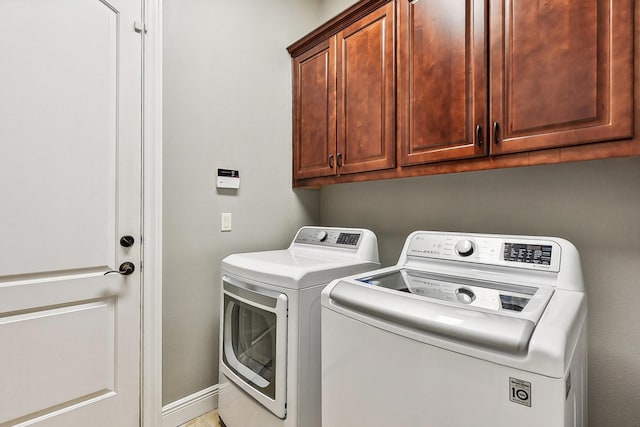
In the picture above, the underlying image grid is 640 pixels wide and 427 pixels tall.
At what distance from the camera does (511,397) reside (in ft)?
2.37

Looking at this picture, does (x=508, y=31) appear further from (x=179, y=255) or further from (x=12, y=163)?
(x=12, y=163)

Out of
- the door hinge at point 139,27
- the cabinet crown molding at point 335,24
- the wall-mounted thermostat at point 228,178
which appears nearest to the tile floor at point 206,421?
the wall-mounted thermostat at point 228,178

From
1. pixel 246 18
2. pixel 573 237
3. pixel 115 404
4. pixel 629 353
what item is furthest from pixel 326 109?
pixel 115 404

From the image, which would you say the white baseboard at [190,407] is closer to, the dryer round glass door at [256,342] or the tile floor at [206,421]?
the tile floor at [206,421]

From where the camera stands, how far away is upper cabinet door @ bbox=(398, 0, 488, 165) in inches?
52.0

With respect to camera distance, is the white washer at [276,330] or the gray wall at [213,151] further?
the gray wall at [213,151]

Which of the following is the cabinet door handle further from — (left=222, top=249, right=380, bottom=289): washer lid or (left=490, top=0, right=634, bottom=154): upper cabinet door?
(left=222, top=249, right=380, bottom=289): washer lid

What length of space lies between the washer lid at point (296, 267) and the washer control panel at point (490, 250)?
0.34 metres

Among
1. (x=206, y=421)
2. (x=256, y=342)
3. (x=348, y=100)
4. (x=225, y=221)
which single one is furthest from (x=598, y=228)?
(x=206, y=421)

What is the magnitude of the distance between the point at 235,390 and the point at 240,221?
988mm

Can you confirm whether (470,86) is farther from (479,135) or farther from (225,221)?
(225,221)

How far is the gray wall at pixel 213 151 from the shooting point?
178 cm

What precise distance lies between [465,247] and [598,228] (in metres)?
0.56

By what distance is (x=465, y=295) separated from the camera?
1080 mm
